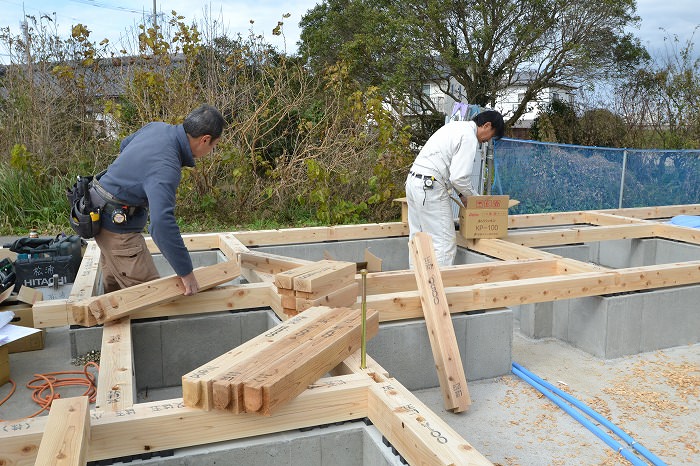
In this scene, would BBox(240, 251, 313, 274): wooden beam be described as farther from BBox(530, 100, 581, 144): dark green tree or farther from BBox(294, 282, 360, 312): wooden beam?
BBox(530, 100, 581, 144): dark green tree

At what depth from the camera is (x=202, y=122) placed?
3438mm

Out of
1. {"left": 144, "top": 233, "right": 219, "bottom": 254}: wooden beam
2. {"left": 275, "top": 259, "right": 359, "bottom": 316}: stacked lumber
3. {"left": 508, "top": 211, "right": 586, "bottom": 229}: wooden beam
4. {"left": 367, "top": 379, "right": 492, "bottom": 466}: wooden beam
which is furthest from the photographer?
{"left": 508, "top": 211, "right": 586, "bottom": 229}: wooden beam

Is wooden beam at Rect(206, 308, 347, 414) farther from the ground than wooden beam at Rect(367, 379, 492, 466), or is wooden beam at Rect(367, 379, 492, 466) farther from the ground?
wooden beam at Rect(206, 308, 347, 414)

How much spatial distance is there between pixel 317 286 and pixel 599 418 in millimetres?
1869

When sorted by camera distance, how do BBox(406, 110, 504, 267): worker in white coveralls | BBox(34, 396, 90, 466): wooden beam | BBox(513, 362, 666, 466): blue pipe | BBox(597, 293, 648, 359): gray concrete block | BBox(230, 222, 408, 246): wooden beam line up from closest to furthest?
BBox(34, 396, 90, 466): wooden beam
BBox(513, 362, 666, 466): blue pipe
BBox(597, 293, 648, 359): gray concrete block
BBox(406, 110, 504, 267): worker in white coveralls
BBox(230, 222, 408, 246): wooden beam

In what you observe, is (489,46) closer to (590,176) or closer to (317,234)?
(590,176)

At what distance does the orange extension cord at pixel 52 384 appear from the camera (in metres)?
3.21

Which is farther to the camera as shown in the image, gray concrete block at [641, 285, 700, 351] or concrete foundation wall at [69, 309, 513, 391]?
gray concrete block at [641, 285, 700, 351]

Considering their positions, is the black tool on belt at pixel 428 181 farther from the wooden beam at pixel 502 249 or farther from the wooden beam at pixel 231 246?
the wooden beam at pixel 231 246

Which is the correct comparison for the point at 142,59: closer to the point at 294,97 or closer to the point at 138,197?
the point at 294,97

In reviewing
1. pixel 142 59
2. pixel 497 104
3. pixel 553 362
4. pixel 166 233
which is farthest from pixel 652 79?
pixel 166 233

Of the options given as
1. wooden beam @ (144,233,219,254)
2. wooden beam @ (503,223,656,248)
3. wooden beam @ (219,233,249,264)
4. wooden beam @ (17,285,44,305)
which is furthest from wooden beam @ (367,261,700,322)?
wooden beam @ (144,233,219,254)

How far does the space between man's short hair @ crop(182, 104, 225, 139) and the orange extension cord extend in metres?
1.54

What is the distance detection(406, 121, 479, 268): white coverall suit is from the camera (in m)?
5.46
